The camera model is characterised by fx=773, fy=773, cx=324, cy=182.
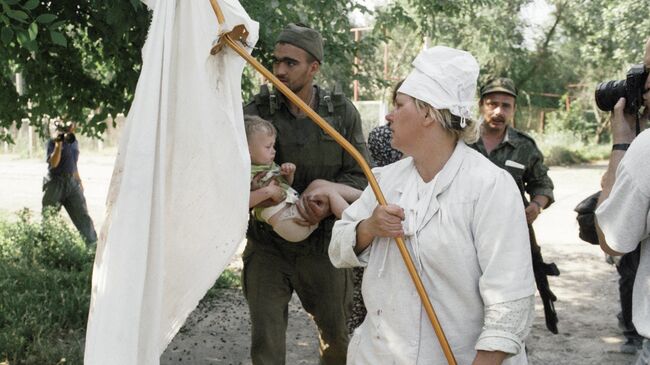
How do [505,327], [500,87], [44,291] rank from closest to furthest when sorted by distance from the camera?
[505,327]
[500,87]
[44,291]

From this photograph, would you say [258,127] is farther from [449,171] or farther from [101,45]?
[101,45]

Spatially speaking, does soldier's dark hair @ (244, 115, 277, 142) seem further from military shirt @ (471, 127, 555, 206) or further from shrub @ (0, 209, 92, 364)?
shrub @ (0, 209, 92, 364)

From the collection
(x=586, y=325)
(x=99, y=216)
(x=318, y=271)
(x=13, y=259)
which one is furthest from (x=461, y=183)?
(x=99, y=216)

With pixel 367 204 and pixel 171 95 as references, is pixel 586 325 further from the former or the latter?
pixel 171 95

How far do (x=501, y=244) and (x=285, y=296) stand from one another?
184 centimetres

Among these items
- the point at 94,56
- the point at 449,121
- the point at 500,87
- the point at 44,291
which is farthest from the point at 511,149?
the point at 44,291

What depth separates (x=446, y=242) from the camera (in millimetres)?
2389

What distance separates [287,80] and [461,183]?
5.40ft

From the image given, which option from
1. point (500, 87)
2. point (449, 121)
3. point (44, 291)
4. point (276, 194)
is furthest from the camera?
point (44, 291)

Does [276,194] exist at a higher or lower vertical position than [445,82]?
lower

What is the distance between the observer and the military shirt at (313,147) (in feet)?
12.7

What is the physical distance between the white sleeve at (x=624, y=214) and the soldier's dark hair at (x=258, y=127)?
1.63 meters

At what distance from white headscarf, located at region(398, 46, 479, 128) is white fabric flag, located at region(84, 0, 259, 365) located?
0.69 meters

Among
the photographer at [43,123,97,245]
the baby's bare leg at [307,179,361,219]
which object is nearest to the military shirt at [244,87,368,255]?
the baby's bare leg at [307,179,361,219]
